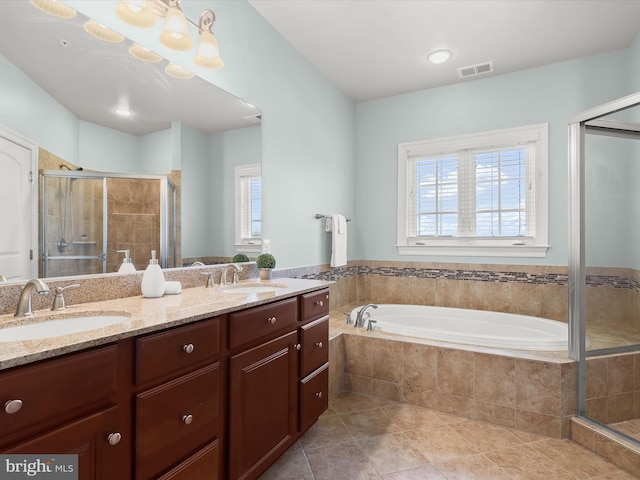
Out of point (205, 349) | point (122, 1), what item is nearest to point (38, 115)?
point (122, 1)

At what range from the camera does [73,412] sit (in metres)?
0.90

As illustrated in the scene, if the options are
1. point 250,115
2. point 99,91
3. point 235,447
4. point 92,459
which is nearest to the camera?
point 92,459

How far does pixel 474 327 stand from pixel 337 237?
1.46m

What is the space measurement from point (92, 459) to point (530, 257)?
3.33 meters

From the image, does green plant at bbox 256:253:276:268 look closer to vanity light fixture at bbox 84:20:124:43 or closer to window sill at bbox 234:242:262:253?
window sill at bbox 234:242:262:253

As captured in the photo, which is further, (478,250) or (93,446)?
(478,250)

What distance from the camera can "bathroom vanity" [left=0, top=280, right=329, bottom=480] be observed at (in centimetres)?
85

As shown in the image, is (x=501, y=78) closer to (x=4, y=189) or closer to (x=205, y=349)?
(x=205, y=349)

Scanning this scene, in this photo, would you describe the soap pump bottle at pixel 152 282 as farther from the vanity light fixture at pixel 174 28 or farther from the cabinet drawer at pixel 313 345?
the vanity light fixture at pixel 174 28

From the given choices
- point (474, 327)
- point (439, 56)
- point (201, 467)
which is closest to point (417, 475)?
point (201, 467)

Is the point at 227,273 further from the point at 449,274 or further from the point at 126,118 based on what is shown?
the point at 449,274

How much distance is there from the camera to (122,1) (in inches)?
59.9

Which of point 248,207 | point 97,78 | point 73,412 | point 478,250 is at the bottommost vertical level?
point 73,412

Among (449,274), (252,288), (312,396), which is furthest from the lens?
(449,274)
